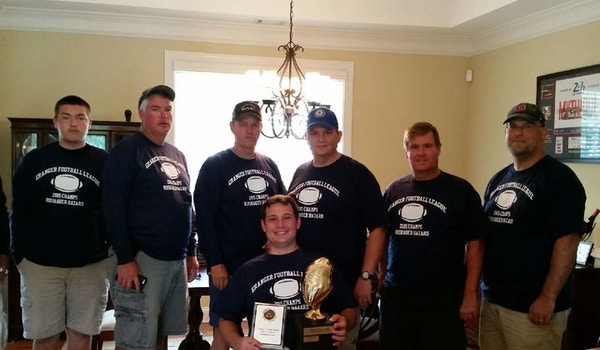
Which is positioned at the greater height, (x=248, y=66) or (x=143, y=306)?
(x=248, y=66)

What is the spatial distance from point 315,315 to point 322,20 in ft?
9.67

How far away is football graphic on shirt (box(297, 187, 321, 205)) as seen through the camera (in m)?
2.24

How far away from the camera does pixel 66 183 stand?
7.73ft

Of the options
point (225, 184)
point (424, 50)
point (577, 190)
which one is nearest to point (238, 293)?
point (225, 184)

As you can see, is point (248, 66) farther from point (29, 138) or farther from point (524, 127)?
point (524, 127)

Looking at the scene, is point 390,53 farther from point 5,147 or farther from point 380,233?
point 5,147

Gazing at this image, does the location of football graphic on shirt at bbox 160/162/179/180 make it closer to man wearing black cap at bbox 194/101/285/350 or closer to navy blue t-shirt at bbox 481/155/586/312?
man wearing black cap at bbox 194/101/285/350

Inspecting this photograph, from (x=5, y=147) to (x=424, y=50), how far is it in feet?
11.9

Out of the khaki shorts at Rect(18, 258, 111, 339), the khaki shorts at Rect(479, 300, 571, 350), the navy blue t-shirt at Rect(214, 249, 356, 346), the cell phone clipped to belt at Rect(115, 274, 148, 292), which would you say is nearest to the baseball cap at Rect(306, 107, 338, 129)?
the navy blue t-shirt at Rect(214, 249, 356, 346)

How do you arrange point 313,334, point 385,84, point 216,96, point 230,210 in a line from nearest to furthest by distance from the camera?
point 313,334 → point 230,210 → point 216,96 → point 385,84

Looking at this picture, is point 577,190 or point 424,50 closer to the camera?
point 577,190

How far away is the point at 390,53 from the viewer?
15.4 ft

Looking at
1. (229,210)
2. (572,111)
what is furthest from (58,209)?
(572,111)

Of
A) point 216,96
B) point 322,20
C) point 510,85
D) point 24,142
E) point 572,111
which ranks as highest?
point 322,20
